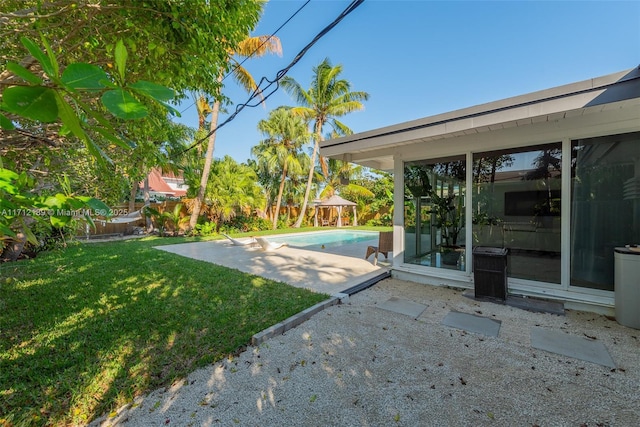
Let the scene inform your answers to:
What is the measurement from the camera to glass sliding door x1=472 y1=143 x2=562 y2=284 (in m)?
4.84

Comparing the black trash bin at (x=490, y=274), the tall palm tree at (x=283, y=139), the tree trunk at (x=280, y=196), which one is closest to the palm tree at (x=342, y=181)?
the tall palm tree at (x=283, y=139)

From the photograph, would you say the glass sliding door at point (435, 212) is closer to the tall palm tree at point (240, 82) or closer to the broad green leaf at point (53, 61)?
the broad green leaf at point (53, 61)

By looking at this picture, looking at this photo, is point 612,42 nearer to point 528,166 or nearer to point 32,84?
point 528,166

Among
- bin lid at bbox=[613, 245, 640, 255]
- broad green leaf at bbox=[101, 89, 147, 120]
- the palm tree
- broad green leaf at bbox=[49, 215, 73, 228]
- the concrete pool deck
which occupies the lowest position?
the concrete pool deck

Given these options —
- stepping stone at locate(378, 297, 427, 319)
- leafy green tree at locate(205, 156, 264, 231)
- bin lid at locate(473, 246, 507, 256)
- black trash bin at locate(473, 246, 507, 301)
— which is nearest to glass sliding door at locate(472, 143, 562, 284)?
bin lid at locate(473, 246, 507, 256)

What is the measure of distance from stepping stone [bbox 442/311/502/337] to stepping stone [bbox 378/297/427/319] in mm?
416

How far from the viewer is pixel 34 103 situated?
0.61 m

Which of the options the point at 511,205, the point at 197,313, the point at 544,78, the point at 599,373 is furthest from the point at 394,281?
the point at 544,78

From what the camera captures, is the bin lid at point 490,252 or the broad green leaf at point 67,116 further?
the bin lid at point 490,252

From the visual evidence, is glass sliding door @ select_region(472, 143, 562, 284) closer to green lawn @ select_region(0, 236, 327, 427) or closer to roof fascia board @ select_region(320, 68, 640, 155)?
roof fascia board @ select_region(320, 68, 640, 155)

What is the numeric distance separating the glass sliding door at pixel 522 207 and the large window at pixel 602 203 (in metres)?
0.24

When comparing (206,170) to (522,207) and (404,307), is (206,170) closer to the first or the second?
(404,307)

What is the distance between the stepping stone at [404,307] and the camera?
4.36 m

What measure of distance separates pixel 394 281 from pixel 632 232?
3.90m
